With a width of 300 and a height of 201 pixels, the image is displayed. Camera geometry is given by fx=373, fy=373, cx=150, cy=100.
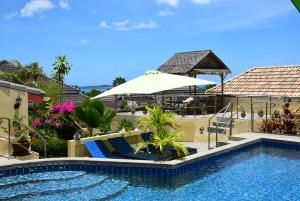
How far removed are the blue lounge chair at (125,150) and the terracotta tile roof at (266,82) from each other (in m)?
13.6

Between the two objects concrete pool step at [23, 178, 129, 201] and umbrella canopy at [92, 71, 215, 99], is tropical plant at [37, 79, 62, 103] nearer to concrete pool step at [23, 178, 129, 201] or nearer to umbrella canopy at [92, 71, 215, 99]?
umbrella canopy at [92, 71, 215, 99]

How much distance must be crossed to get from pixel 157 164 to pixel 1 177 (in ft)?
13.5

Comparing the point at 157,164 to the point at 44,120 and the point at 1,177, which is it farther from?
the point at 44,120

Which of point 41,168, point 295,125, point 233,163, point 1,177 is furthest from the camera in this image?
point 295,125

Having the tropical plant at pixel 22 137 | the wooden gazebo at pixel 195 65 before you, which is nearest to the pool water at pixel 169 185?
the tropical plant at pixel 22 137

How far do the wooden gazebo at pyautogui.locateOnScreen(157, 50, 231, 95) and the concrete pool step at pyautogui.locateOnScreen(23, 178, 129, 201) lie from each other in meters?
13.6

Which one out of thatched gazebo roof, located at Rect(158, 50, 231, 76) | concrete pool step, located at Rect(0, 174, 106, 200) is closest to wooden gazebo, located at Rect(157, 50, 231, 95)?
thatched gazebo roof, located at Rect(158, 50, 231, 76)

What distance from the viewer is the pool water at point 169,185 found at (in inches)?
343

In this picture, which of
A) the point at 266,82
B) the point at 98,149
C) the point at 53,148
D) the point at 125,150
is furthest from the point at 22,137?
the point at 266,82

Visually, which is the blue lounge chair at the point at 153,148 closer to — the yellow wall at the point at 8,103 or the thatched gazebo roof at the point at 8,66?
the yellow wall at the point at 8,103

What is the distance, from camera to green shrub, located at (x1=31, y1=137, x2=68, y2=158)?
1216 centimetres

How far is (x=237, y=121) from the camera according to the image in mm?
17359

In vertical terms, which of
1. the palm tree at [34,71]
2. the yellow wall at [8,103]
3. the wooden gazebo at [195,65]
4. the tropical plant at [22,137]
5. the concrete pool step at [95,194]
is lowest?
the concrete pool step at [95,194]

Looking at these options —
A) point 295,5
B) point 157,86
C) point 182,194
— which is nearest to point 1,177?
point 182,194
